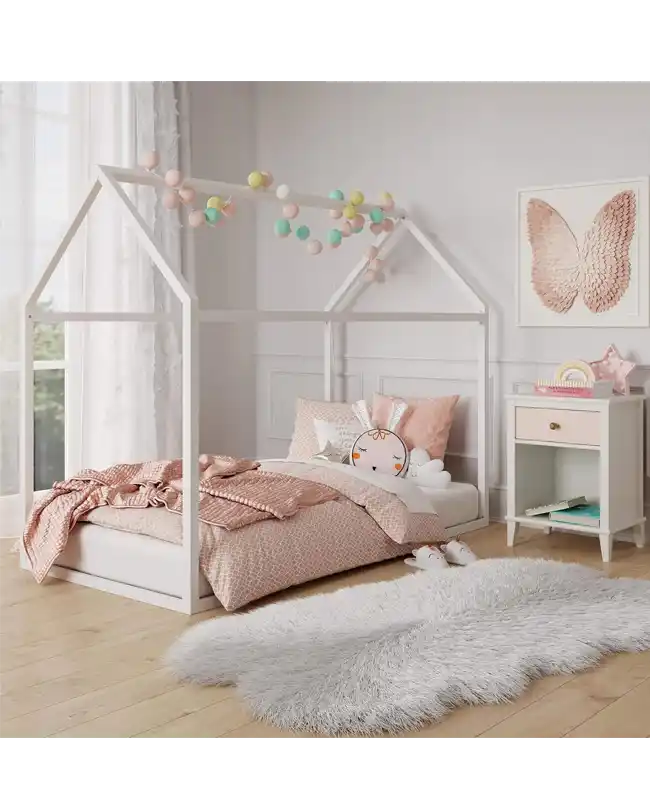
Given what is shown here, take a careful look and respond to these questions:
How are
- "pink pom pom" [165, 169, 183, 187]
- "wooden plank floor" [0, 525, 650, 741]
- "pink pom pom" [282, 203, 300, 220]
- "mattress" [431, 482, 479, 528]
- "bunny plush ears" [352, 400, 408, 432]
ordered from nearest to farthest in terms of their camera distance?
1. "wooden plank floor" [0, 525, 650, 741]
2. "pink pom pom" [165, 169, 183, 187]
3. "pink pom pom" [282, 203, 300, 220]
4. "mattress" [431, 482, 479, 528]
5. "bunny plush ears" [352, 400, 408, 432]

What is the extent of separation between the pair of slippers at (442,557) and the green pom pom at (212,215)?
1494 mm

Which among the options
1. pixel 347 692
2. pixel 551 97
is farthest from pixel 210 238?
pixel 347 692

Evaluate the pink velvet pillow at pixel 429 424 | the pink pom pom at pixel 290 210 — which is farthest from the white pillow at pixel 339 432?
the pink pom pom at pixel 290 210

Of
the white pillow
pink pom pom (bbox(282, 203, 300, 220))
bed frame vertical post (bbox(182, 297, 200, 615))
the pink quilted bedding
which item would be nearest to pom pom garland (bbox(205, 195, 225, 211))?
pink pom pom (bbox(282, 203, 300, 220))

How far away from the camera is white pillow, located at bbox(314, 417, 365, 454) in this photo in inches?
169

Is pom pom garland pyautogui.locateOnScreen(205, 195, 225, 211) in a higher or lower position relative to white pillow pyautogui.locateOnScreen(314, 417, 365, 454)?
higher

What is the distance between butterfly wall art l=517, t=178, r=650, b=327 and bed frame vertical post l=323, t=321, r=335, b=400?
956 millimetres

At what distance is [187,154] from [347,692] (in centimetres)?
327

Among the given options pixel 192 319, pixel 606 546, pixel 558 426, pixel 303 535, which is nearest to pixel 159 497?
pixel 303 535

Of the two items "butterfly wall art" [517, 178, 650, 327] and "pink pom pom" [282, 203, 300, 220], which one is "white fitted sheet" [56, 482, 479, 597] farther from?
"butterfly wall art" [517, 178, 650, 327]

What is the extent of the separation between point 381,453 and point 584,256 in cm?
123

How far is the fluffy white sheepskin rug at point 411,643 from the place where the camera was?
2.20 metres

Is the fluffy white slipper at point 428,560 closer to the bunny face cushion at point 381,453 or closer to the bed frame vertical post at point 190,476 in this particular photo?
the bunny face cushion at point 381,453

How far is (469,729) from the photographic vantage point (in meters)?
2.10
